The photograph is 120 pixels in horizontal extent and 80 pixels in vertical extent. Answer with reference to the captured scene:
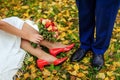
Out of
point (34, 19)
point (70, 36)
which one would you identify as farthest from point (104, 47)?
point (34, 19)

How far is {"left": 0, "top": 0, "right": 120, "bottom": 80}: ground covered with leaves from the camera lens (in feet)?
10.8

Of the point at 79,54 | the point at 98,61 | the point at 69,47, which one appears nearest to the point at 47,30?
the point at 69,47

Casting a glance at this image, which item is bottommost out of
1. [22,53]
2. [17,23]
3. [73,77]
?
[73,77]

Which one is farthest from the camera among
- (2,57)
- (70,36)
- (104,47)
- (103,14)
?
(70,36)

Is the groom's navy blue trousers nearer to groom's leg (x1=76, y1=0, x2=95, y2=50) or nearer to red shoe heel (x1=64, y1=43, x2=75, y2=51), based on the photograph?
groom's leg (x1=76, y1=0, x2=95, y2=50)

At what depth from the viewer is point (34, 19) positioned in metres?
4.26

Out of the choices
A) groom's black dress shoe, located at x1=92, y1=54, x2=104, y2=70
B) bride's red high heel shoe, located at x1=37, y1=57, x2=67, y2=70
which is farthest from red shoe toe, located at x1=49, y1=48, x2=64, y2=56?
groom's black dress shoe, located at x1=92, y1=54, x2=104, y2=70

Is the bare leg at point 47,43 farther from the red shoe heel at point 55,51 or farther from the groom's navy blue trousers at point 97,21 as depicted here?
the groom's navy blue trousers at point 97,21

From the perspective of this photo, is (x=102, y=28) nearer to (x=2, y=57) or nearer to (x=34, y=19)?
(x=2, y=57)

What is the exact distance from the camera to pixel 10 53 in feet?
11.3

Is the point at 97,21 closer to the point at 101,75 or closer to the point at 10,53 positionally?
the point at 101,75

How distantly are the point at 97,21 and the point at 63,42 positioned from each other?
3.15ft

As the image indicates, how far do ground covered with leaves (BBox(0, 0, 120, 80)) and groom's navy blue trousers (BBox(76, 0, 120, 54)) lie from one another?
254mm

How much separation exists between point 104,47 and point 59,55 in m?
0.67
